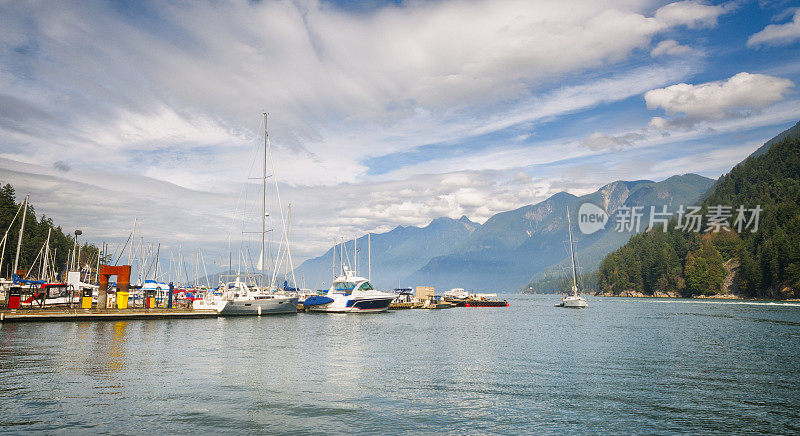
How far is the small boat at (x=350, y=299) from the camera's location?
90375mm

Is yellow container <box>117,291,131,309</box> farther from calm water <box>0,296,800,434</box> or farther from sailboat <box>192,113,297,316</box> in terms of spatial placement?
calm water <box>0,296,800,434</box>

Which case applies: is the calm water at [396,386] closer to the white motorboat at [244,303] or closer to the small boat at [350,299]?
the white motorboat at [244,303]

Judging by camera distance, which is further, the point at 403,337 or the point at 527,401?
the point at 403,337

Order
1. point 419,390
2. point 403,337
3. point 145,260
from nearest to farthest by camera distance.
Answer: point 419,390
point 403,337
point 145,260

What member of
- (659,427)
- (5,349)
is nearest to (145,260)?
(5,349)

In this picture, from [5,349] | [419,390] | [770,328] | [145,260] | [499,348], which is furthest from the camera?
[145,260]

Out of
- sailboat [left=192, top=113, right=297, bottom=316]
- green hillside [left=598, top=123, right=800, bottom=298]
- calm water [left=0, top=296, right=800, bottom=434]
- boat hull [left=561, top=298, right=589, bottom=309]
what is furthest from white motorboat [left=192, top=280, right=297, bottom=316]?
green hillside [left=598, top=123, right=800, bottom=298]

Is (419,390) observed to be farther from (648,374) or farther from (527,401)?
(648,374)

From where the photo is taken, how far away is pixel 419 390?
73.9 ft

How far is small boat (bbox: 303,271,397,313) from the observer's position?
90.4 metres

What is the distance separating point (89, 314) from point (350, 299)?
4226 cm

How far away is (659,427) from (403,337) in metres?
33.7

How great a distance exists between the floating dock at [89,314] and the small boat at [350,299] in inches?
905

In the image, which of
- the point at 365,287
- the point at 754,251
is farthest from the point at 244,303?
the point at 754,251
